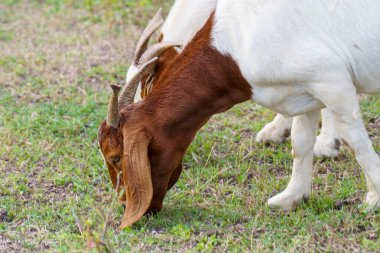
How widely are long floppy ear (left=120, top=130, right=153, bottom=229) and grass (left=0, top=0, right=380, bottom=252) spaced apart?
12 cm

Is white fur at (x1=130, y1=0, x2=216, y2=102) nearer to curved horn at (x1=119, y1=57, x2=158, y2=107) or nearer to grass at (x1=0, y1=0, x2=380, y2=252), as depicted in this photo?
curved horn at (x1=119, y1=57, x2=158, y2=107)

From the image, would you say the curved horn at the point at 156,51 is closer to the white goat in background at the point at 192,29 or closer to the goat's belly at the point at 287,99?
the white goat in background at the point at 192,29

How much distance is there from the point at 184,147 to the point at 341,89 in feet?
3.43

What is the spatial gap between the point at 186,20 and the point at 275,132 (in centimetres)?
118

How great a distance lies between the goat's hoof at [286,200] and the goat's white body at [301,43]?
0.71 meters

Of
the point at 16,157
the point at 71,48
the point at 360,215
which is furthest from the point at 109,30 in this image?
the point at 360,215

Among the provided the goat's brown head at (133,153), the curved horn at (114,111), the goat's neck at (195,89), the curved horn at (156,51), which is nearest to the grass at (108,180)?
the goat's brown head at (133,153)

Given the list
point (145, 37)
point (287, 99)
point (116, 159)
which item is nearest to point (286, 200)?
point (287, 99)

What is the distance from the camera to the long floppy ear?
5180 mm

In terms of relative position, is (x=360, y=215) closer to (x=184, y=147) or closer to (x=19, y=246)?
(x=184, y=147)

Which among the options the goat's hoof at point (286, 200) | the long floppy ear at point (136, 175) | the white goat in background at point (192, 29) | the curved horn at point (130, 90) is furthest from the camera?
the white goat in background at point (192, 29)

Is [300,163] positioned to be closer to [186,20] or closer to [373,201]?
[373,201]

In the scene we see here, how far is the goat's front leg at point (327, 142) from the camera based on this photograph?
6.49m

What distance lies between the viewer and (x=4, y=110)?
298 inches
